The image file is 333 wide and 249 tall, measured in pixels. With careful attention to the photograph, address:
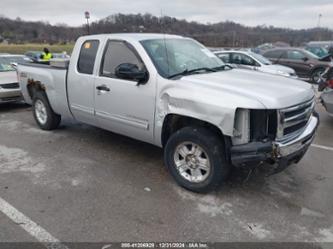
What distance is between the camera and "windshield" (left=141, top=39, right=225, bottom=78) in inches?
154

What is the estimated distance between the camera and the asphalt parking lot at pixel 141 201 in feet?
9.62

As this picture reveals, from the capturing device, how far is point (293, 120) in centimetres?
336

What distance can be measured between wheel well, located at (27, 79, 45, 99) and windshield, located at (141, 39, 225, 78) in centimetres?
281

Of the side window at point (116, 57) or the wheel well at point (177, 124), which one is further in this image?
the side window at point (116, 57)

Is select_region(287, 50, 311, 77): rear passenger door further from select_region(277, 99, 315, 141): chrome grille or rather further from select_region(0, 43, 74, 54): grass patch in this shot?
select_region(0, 43, 74, 54): grass patch

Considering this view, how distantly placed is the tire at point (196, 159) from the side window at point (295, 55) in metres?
12.5

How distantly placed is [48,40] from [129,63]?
58.2m

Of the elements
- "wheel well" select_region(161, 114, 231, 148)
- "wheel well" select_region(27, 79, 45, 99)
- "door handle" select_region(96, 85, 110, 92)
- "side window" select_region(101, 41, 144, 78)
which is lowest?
"wheel well" select_region(161, 114, 231, 148)

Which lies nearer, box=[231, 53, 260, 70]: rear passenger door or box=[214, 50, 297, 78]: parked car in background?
box=[214, 50, 297, 78]: parked car in background

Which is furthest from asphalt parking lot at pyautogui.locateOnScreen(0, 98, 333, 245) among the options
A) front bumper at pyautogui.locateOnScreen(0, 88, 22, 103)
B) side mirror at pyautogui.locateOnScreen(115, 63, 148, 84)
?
front bumper at pyautogui.locateOnScreen(0, 88, 22, 103)

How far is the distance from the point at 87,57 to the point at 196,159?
2.53 metres

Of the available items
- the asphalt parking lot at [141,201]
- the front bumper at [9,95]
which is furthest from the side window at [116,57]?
the front bumper at [9,95]

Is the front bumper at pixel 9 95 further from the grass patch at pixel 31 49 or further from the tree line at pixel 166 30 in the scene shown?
the grass patch at pixel 31 49

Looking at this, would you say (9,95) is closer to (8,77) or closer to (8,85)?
(8,85)
